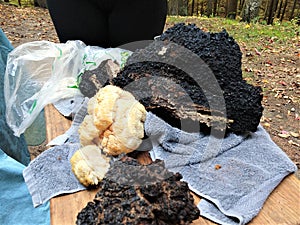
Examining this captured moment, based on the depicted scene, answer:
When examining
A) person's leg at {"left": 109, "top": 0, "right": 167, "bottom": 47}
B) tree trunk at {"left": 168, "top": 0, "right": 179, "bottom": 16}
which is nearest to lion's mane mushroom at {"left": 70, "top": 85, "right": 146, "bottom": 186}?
person's leg at {"left": 109, "top": 0, "right": 167, "bottom": 47}

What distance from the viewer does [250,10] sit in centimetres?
520

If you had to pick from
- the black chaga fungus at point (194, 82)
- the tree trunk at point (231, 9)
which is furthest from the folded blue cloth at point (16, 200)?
the tree trunk at point (231, 9)

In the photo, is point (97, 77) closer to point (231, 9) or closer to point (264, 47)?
point (264, 47)

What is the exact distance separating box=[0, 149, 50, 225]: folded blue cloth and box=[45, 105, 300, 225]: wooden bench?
43 centimetres

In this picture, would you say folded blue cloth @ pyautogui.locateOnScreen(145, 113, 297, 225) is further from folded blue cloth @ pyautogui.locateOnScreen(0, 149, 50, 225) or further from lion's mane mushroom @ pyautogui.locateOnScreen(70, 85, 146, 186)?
folded blue cloth @ pyautogui.locateOnScreen(0, 149, 50, 225)

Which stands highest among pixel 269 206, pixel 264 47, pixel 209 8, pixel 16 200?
pixel 269 206

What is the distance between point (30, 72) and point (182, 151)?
76 cm

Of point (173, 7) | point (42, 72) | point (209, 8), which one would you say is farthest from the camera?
point (209, 8)

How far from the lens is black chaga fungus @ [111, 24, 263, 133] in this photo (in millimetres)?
898

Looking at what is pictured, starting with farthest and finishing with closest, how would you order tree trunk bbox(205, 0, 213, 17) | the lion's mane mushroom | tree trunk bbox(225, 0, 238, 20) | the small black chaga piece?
tree trunk bbox(205, 0, 213, 17)
tree trunk bbox(225, 0, 238, 20)
the small black chaga piece
the lion's mane mushroom

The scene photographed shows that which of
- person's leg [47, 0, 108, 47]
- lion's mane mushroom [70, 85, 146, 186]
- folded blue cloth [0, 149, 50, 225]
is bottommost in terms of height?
folded blue cloth [0, 149, 50, 225]

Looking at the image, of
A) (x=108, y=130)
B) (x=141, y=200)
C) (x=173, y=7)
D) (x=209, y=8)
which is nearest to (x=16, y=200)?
(x=108, y=130)

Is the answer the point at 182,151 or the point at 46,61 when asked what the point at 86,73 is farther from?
the point at 182,151

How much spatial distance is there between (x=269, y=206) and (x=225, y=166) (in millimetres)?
140
